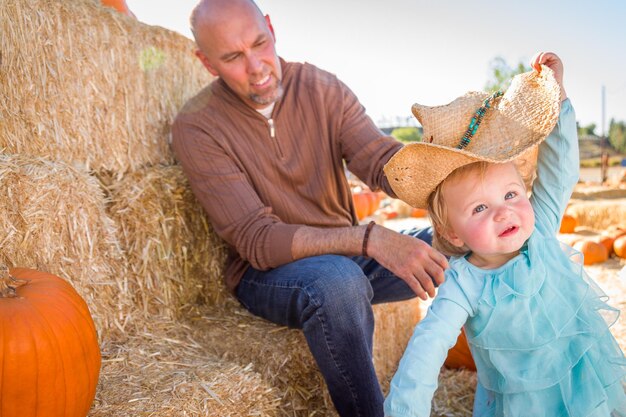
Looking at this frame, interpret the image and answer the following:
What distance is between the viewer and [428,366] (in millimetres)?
1422

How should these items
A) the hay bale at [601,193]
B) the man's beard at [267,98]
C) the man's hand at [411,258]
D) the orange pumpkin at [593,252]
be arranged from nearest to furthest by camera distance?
the man's hand at [411,258], the man's beard at [267,98], the orange pumpkin at [593,252], the hay bale at [601,193]

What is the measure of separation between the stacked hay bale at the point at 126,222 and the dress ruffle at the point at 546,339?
0.87 m

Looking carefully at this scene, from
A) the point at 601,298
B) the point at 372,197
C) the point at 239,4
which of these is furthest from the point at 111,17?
the point at 372,197

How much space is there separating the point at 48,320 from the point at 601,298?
1.71 metres

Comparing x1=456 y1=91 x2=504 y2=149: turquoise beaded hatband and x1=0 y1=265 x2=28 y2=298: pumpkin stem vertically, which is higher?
x1=456 y1=91 x2=504 y2=149: turquoise beaded hatband

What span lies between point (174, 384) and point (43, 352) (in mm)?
456

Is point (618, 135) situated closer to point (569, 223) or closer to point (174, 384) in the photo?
point (569, 223)

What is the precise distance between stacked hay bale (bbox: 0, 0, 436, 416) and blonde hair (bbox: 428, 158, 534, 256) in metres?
0.85

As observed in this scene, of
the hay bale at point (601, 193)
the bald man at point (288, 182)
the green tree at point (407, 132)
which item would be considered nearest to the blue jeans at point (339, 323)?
the bald man at point (288, 182)

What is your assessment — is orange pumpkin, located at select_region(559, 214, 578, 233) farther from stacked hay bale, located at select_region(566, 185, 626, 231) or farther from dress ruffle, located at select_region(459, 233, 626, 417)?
dress ruffle, located at select_region(459, 233, 626, 417)

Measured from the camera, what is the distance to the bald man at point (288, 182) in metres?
2.06

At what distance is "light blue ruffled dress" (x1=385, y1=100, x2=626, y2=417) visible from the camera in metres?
1.46

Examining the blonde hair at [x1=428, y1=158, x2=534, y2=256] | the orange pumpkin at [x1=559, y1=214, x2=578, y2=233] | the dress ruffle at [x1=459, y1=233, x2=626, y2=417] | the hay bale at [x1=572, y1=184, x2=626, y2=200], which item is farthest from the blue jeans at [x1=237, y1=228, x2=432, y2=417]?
the hay bale at [x1=572, y1=184, x2=626, y2=200]

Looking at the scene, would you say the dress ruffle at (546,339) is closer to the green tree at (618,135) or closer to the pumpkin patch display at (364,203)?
the pumpkin patch display at (364,203)
